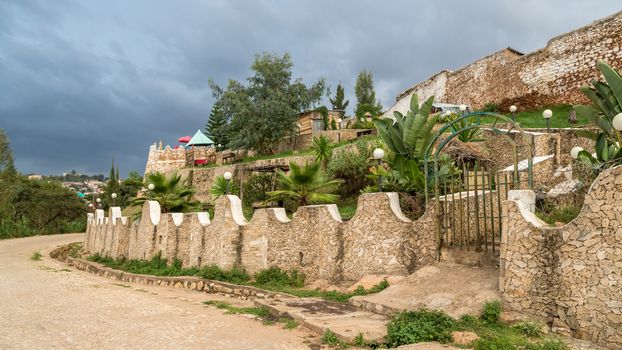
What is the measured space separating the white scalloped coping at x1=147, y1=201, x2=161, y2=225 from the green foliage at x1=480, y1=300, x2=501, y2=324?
13538 mm

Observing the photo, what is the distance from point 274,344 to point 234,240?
6748 mm

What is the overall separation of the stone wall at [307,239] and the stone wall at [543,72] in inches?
697

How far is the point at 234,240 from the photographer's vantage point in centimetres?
1319

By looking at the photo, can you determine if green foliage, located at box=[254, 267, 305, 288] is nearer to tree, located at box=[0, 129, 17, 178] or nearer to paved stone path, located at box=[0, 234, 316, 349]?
paved stone path, located at box=[0, 234, 316, 349]

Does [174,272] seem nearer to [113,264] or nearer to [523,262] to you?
[113,264]

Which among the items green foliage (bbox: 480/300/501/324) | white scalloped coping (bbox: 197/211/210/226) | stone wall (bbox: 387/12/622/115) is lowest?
green foliage (bbox: 480/300/501/324)

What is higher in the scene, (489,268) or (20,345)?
(489,268)

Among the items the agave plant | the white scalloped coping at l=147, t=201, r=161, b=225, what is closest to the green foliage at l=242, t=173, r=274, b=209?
the white scalloped coping at l=147, t=201, r=161, b=225

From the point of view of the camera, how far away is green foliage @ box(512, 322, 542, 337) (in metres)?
6.18

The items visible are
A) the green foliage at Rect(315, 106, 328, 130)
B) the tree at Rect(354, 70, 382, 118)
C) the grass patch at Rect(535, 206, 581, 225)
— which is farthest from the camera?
the tree at Rect(354, 70, 382, 118)

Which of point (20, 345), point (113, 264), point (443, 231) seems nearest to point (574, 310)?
point (443, 231)

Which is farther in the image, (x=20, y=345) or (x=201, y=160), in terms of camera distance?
(x=201, y=160)

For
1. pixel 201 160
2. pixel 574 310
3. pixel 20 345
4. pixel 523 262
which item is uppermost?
pixel 201 160

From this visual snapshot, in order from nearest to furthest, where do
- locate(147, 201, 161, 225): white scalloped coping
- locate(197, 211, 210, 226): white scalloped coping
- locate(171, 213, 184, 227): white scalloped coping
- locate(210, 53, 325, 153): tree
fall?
locate(197, 211, 210, 226): white scalloped coping
locate(171, 213, 184, 227): white scalloped coping
locate(147, 201, 161, 225): white scalloped coping
locate(210, 53, 325, 153): tree
